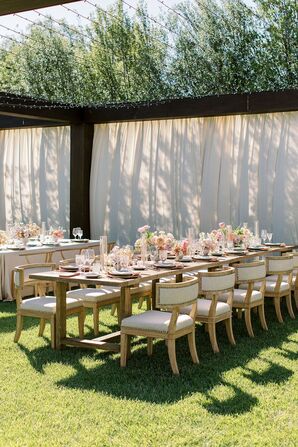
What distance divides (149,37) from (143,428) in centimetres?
1510

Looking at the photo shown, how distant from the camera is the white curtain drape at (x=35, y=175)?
12.1 m

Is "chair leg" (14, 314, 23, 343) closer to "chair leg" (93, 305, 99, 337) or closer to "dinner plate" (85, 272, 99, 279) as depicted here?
"chair leg" (93, 305, 99, 337)

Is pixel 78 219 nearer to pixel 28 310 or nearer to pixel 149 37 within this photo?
pixel 28 310

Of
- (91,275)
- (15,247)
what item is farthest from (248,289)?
(15,247)

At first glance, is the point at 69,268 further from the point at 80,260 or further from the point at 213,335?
the point at 213,335

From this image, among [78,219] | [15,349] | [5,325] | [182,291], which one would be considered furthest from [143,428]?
[78,219]

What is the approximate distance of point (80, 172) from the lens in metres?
11.6

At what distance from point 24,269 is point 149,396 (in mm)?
2519

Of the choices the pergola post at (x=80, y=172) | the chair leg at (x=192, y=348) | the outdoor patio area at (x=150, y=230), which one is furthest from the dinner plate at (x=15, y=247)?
the chair leg at (x=192, y=348)

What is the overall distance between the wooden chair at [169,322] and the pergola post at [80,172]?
6.37 m

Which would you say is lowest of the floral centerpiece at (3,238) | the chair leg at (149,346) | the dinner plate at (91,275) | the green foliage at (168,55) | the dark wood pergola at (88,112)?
the chair leg at (149,346)

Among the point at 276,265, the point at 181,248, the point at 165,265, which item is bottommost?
the point at 276,265

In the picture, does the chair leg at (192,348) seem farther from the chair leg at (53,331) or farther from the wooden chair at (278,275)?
the wooden chair at (278,275)

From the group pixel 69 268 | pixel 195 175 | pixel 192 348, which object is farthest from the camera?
pixel 195 175
